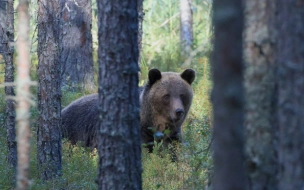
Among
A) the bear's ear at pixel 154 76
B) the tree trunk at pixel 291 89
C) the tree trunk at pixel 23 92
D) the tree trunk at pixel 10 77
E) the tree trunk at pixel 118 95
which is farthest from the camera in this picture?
the bear's ear at pixel 154 76

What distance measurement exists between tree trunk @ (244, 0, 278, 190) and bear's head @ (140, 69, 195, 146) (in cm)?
469

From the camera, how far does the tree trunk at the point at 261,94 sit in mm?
4875

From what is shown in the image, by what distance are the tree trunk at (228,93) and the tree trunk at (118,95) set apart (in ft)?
6.12

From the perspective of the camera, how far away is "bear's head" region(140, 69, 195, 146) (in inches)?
385

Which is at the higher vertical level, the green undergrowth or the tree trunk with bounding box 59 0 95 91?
the tree trunk with bounding box 59 0 95 91

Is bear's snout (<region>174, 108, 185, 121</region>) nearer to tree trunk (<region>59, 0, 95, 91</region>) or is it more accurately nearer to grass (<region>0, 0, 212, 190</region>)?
grass (<region>0, 0, 212, 190</region>)

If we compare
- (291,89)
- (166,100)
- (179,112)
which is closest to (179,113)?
(179,112)

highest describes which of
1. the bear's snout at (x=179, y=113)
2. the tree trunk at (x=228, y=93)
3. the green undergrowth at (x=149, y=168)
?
the tree trunk at (x=228, y=93)

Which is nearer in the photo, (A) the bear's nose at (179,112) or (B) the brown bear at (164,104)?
(A) the bear's nose at (179,112)

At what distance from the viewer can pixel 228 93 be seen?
3.10 metres

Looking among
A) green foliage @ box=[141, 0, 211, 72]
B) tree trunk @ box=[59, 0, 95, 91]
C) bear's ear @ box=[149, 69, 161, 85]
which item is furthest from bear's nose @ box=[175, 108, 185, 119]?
tree trunk @ box=[59, 0, 95, 91]

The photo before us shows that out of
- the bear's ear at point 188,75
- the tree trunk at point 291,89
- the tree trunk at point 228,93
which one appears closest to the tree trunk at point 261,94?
the tree trunk at point 291,89

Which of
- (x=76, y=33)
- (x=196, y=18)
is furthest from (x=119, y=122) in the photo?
(x=196, y=18)

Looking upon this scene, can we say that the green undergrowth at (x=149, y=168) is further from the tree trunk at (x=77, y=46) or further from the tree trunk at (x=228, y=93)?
the tree trunk at (x=77, y=46)
